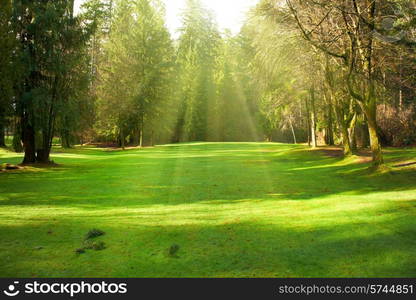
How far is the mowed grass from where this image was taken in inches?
250

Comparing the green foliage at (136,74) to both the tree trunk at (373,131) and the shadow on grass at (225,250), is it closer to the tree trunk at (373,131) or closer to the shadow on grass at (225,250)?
the tree trunk at (373,131)

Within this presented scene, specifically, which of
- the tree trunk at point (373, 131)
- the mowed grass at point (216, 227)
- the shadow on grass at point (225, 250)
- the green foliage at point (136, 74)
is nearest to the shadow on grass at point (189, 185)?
the mowed grass at point (216, 227)

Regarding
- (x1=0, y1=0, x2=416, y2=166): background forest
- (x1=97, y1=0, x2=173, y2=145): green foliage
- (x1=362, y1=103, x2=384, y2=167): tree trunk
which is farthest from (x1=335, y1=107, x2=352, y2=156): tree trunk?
(x1=97, y1=0, x2=173, y2=145): green foliage

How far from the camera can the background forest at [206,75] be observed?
18094 millimetres

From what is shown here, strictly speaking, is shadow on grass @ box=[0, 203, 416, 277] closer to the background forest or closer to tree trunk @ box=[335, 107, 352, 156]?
the background forest

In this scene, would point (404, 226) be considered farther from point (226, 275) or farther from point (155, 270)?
point (155, 270)

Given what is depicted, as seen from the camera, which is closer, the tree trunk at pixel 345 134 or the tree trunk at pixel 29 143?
the tree trunk at pixel 29 143

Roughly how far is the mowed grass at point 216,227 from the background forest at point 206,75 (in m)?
5.70

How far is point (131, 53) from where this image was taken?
46500 mm

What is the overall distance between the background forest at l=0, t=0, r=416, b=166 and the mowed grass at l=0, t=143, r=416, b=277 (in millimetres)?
5696

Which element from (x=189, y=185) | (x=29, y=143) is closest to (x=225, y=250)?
(x=189, y=185)

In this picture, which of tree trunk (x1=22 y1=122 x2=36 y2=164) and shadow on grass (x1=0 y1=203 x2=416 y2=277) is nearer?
shadow on grass (x1=0 y1=203 x2=416 y2=277)

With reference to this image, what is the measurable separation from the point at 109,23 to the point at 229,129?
925 inches

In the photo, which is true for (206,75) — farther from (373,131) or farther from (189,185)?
(189,185)
